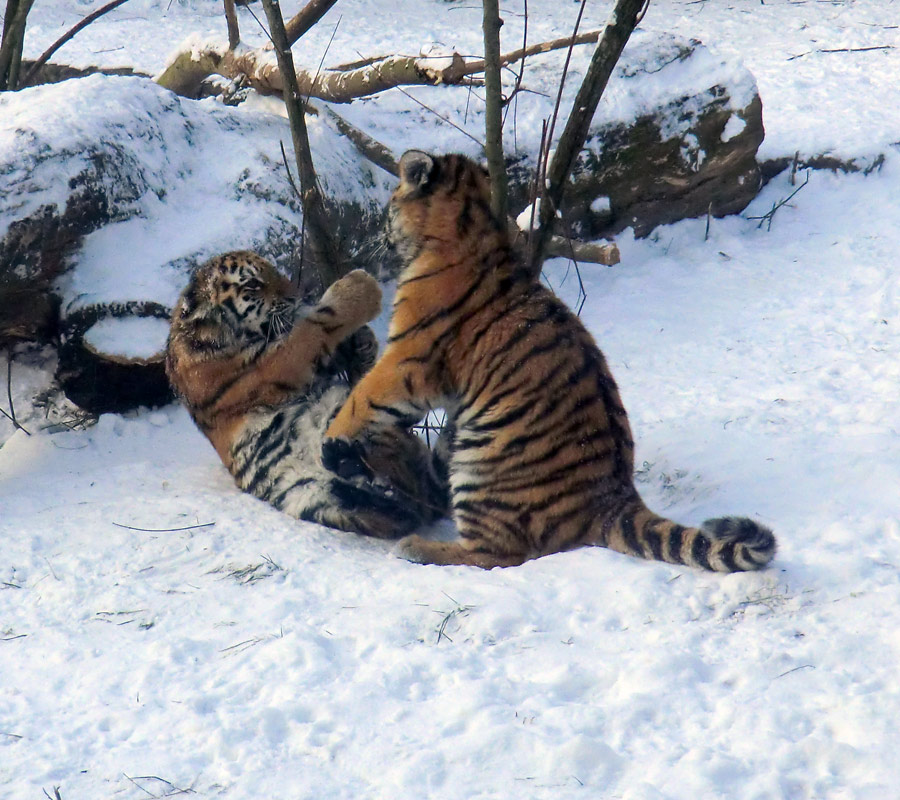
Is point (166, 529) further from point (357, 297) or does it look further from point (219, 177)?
point (219, 177)

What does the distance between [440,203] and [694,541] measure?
1691 millimetres

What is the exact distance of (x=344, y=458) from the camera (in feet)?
13.4

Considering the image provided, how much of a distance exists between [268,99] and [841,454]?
4.46 meters

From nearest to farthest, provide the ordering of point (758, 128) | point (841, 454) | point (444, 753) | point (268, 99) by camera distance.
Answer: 1. point (444, 753)
2. point (841, 454)
3. point (268, 99)
4. point (758, 128)

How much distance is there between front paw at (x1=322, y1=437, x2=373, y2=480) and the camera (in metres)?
4.04

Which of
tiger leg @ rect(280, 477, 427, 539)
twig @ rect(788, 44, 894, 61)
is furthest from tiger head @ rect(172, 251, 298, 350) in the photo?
twig @ rect(788, 44, 894, 61)

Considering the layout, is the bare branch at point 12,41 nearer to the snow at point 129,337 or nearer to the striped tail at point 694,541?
the snow at point 129,337

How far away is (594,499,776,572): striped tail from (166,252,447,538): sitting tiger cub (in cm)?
117

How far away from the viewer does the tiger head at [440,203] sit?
3904 millimetres

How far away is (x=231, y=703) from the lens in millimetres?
2764

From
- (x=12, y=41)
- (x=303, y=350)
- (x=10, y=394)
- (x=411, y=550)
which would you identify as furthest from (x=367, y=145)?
(x=411, y=550)

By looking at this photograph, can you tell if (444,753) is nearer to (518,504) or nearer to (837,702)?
(837,702)

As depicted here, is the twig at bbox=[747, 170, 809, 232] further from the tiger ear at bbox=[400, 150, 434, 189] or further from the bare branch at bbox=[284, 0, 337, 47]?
the tiger ear at bbox=[400, 150, 434, 189]

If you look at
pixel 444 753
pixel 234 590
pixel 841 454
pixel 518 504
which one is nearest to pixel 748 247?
pixel 841 454
